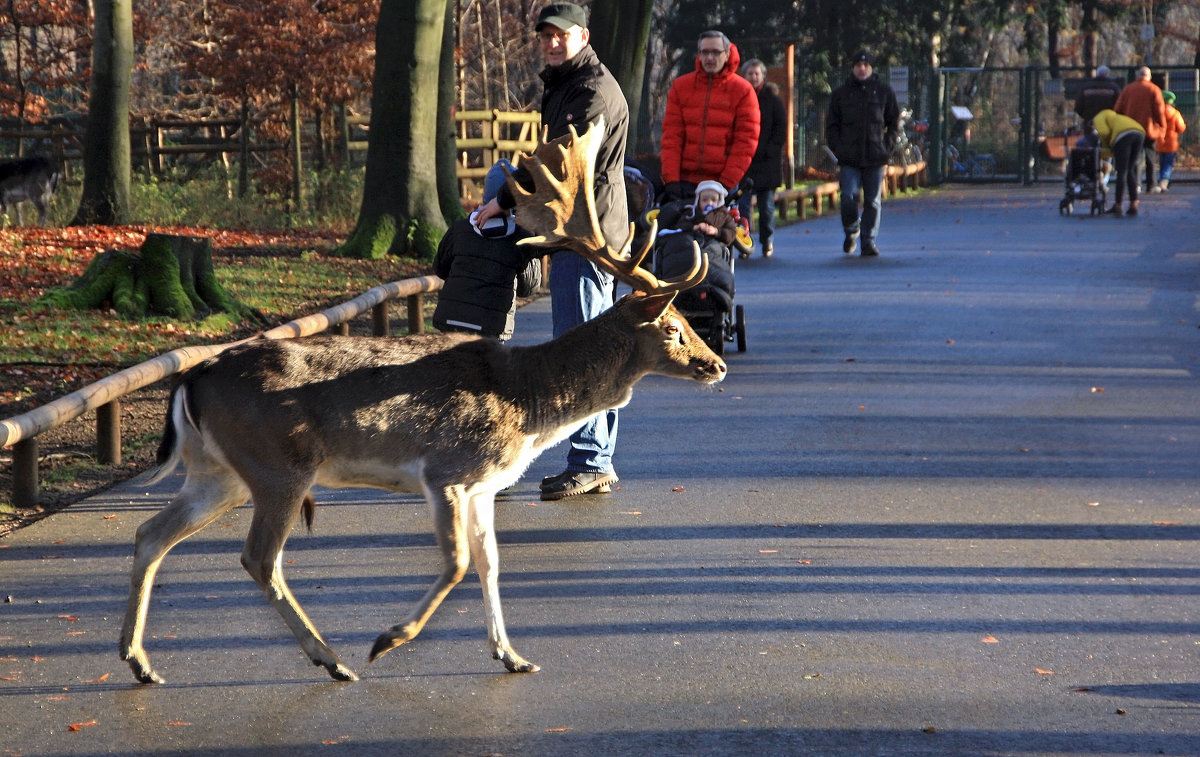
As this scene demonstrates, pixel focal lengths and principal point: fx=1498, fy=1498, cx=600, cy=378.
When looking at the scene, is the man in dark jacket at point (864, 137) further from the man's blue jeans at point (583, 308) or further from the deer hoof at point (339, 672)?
the deer hoof at point (339, 672)

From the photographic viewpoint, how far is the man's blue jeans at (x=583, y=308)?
7887 millimetres

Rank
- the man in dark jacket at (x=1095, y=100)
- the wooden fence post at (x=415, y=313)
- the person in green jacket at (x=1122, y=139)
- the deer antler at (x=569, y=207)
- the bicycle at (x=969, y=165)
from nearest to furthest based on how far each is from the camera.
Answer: the deer antler at (x=569, y=207) → the wooden fence post at (x=415, y=313) → the person in green jacket at (x=1122, y=139) → the man in dark jacket at (x=1095, y=100) → the bicycle at (x=969, y=165)

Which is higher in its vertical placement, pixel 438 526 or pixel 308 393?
pixel 308 393

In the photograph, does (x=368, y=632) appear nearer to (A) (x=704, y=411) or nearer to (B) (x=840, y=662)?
(B) (x=840, y=662)

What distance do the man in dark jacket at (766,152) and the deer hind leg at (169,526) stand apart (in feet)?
45.6

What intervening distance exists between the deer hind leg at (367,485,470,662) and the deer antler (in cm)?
140

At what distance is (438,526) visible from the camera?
217 inches

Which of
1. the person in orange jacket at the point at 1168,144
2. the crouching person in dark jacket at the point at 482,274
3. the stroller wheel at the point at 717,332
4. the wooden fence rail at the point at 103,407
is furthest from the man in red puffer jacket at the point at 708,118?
the person in orange jacket at the point at 1168,144

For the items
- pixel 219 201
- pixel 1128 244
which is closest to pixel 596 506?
pixel 1128 244

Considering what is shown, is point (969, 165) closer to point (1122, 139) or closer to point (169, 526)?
point (1122, 139)

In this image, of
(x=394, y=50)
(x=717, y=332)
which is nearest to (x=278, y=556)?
(x=717, y=332)

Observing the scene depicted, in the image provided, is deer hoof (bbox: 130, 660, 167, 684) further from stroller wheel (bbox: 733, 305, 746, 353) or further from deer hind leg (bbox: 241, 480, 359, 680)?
stroller wheel (bbox: 733, 305, 746, 353)

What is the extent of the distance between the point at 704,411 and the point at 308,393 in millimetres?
5275

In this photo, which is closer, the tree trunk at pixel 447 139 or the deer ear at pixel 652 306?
the deer ear at pixel 652 306
